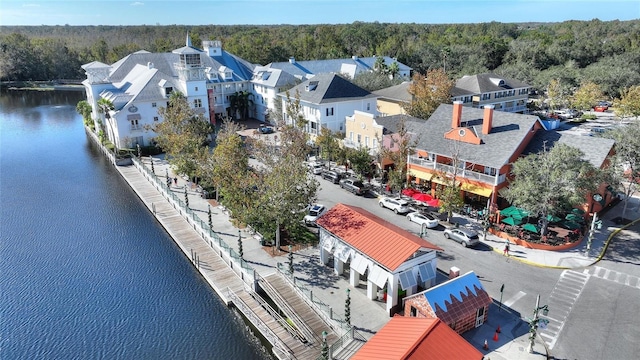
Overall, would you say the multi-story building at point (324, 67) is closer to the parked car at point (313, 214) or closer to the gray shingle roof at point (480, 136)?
the gray shingle roof at point (480, 136)

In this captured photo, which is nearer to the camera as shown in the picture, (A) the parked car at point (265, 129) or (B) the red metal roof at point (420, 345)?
(B) the red metal roof at point (420, 345)

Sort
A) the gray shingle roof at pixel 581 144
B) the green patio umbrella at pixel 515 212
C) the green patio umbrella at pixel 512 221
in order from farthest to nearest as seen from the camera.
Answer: the gray shingle roof at pixel 581 144, the green patio umbrella at pixel 515 212, the green patio umbrella at pixel 512 221

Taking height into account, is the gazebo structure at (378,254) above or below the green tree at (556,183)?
below

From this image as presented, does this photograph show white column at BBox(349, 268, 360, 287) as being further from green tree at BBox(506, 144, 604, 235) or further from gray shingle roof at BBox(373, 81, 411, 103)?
gray shingle roof at BBox(373, 81, 411, 103)

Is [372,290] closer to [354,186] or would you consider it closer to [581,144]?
[354,186]

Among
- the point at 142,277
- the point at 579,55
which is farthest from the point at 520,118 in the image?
the point at 579,55

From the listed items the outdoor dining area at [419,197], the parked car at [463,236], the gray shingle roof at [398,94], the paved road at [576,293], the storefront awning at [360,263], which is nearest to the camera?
the paved road at [576,293]

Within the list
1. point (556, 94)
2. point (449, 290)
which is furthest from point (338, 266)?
point (556, 94)

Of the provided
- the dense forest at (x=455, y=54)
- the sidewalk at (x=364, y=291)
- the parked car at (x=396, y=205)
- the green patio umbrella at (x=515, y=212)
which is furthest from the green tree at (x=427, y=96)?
the dense forest at (x=455, y=54)
